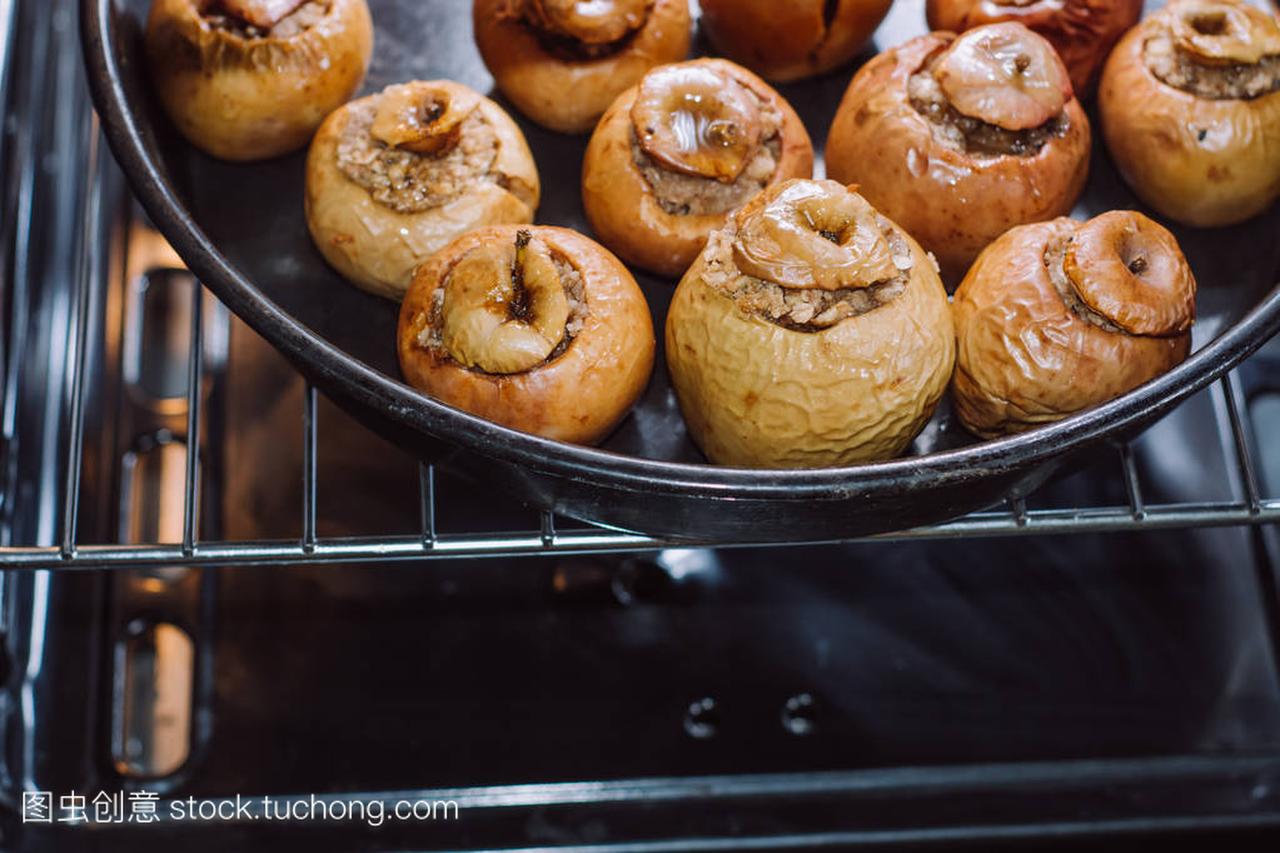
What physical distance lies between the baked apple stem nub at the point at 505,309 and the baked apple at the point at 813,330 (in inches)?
6.3

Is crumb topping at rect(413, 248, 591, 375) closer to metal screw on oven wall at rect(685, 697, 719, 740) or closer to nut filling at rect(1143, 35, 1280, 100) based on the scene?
metal screw on oven wall at rect(685, 697, 719, 740)

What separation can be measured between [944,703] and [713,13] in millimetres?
1076

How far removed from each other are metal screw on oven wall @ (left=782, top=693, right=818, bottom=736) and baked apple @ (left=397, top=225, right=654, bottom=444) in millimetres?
567

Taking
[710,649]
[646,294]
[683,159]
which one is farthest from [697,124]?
[710,649]

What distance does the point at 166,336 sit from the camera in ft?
6.45

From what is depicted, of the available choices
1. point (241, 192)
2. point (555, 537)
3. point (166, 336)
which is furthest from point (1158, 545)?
point (166, 336)

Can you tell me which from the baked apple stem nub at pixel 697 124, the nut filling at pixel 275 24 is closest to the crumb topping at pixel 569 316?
the baked apple stem nub at pixel 697 124

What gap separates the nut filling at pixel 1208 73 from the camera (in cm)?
157

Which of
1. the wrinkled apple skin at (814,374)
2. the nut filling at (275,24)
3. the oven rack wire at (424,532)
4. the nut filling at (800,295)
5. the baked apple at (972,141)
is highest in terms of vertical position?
the nut filling at (275,24)

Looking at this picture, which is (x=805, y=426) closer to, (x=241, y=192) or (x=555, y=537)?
(x=555, y=537)

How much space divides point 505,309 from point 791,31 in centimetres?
66

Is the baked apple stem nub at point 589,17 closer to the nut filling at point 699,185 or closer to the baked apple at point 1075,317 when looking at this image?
the nut filling at point 699,185

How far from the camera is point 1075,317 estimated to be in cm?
137

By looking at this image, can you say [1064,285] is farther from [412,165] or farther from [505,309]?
[412,165]
